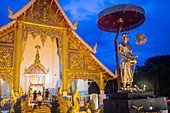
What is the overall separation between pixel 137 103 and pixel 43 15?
8.94m

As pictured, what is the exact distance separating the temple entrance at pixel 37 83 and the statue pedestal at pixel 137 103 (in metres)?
8.14

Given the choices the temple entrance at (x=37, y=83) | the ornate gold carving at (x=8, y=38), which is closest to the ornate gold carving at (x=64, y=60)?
the temple entrance at (x=37, y=83)

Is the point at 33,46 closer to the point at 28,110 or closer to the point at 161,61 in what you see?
the point at 28,110

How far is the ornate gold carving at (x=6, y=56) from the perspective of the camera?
9281 mm

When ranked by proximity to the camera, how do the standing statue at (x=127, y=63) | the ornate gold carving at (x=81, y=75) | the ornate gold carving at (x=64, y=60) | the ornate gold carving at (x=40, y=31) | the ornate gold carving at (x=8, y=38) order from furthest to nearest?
the ornate gold carving at (x=81, y=75), the ornate gold carving at (x=64, y=60), the ornate gold carving at (x=40, y=31), the ornate gold carving at (x=8, y=38), the standing statue at (x=127, y=63)

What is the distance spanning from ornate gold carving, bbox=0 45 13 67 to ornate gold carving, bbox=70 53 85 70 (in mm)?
3960

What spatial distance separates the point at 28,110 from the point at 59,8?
686 cm

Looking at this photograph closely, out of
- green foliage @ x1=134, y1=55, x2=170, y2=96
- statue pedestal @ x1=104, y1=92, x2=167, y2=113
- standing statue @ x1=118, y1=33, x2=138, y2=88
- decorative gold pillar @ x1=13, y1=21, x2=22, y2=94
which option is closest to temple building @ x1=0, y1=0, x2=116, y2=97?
decorative gold pillar @ x1=13, y1=21, x2=22, y2=94

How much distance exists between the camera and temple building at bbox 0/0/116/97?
9539mm

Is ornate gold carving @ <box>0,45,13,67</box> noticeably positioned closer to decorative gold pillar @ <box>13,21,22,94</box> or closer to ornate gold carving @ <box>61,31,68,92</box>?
decorative gold pillar @ <box>13,21,22,94</box>

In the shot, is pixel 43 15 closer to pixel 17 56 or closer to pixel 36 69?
pixel 17 56

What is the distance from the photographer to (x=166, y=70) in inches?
715

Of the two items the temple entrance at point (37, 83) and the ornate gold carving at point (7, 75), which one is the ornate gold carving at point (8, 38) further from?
the temple entrance at point (37, 83)

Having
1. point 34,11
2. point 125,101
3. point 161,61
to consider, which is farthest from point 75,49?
point 161,61
